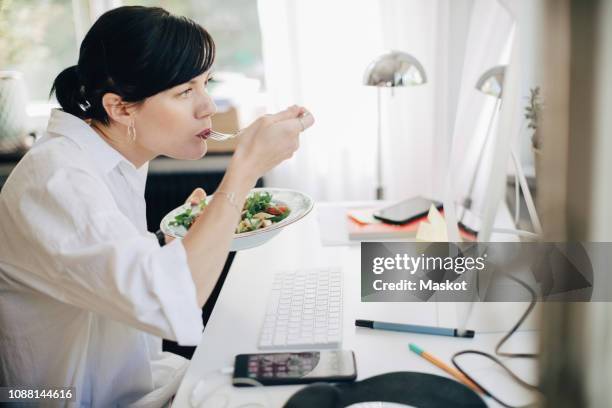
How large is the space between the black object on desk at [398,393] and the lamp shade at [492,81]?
1.69 feet

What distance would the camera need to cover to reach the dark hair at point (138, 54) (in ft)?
3.01

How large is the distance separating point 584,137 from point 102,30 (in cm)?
81

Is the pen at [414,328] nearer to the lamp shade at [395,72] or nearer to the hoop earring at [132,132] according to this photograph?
the hoop earring at [132,132]

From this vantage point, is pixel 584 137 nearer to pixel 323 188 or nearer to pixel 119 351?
pixel 119 351

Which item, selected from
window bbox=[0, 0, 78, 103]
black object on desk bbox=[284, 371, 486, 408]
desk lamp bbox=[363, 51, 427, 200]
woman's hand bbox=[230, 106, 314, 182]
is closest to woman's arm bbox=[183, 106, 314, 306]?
woman's hand bbox=[230, 106, 314, 182]

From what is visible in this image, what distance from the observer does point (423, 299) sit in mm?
1016

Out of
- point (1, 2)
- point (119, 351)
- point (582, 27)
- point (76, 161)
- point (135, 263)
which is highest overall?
point (1, 2)

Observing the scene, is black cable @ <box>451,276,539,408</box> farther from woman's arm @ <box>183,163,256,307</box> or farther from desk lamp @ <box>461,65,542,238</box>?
woman's arm @ <box>183,163,256,307</box>

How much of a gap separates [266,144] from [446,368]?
1.41 ft

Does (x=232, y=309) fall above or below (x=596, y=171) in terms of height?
below

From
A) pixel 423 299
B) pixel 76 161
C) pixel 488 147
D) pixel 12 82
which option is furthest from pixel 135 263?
pixel 12 82

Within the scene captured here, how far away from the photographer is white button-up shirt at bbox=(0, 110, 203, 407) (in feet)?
2.44

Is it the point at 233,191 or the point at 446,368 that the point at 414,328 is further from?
the point at 233,191

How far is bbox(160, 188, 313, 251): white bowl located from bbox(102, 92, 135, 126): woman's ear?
0.65 feet
